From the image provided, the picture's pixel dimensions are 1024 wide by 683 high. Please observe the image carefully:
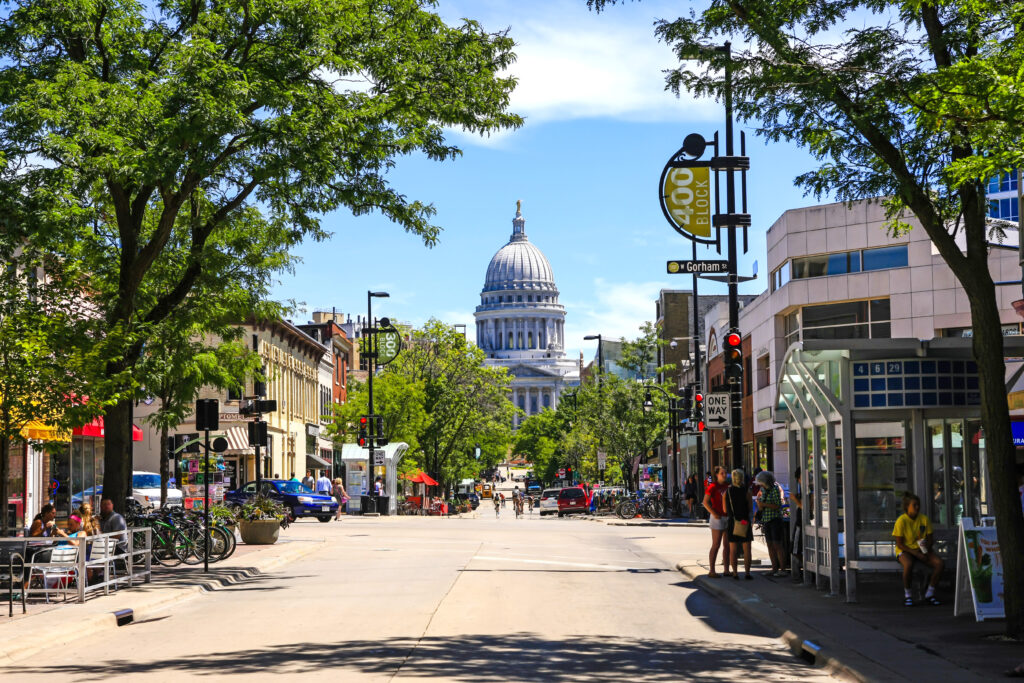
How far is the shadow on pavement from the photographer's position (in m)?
11.1

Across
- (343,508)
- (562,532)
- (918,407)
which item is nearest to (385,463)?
(343,508)

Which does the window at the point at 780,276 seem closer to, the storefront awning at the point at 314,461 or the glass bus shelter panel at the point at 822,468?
the glass bus shelter panel at the point at 822,468

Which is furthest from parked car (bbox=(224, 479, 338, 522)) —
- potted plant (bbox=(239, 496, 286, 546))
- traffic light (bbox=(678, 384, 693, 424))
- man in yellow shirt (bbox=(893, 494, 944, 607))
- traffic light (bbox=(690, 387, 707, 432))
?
man in yellow shirt (bbox=(893, 494, 944, 607))

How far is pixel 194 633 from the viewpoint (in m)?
14.4

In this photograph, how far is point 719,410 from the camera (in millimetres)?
24656

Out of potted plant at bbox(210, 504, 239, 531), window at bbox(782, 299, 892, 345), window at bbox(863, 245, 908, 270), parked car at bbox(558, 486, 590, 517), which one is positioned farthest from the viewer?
parked car at bbox(558, 486, 590, 517)

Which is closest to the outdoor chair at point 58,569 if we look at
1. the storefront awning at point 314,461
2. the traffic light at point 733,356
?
the traffic light at point 733,356

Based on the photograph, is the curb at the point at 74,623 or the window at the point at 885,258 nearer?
the curb at the point at 74,623

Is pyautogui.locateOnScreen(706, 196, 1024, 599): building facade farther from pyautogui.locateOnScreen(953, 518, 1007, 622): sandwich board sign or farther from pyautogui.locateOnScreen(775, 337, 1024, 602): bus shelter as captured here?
pyautogui.locateOnScreen(953, 518, 1007, 622): sandwich board sign

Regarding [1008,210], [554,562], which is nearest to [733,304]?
[554,562]

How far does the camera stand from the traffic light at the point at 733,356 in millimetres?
23359

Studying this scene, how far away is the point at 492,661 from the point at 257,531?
67.2 ft

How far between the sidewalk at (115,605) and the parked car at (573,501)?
132 feet

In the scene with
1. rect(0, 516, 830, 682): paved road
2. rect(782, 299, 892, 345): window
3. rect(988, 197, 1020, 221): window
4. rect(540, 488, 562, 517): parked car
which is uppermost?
rect(988, 197, 1020, 221): window
